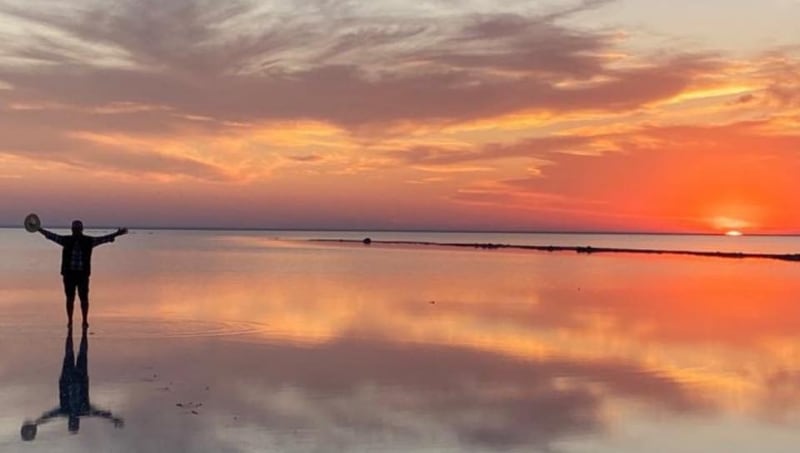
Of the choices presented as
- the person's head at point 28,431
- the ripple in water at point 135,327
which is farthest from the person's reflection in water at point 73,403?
the ripple in water at point 135,327

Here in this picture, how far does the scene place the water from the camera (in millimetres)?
9258

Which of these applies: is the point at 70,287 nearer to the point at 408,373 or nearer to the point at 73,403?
the point at 73,403

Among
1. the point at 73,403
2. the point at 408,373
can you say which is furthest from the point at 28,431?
the point at 408,373

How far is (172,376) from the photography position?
488 inches

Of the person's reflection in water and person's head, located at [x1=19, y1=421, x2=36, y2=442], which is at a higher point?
the person's reflection in water

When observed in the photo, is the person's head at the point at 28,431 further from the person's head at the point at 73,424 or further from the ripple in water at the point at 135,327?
the ripple in water at the point at 135,327

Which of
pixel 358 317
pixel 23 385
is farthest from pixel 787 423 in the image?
pixel 358 317

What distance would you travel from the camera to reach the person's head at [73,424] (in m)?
9.27

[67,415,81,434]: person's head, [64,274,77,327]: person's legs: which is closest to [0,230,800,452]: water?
[67,415,81,434]: person's head

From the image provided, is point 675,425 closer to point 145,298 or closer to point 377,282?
point 145,298

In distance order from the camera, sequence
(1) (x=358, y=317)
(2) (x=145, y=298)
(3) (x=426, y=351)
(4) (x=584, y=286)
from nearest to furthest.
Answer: (3) (x=426, y=351) → (1) (x=358, y=317) → (2) (x=145, y=298) → (4) (x=584, y=286)

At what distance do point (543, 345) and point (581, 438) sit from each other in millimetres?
6980

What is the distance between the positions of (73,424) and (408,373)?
198 inches

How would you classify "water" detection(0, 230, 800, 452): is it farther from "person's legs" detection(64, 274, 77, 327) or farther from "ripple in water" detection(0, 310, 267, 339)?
"person's legs" detection(64, 274, 77, 327)
